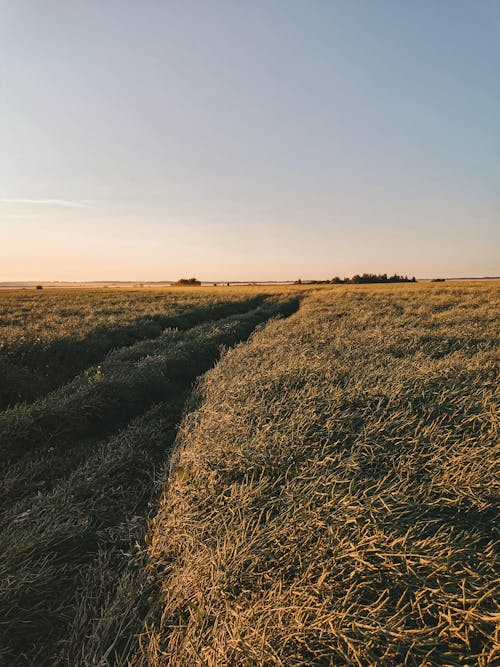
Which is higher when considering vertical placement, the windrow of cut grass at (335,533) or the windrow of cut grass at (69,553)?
the windrow of cut grass at (335,533)

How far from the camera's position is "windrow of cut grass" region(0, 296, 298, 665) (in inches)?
99.4

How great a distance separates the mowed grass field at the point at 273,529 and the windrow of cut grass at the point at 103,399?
60mm

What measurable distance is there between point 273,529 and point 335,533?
45cm

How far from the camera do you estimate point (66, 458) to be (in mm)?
5395

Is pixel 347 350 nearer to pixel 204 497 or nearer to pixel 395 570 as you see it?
pixel 204 497

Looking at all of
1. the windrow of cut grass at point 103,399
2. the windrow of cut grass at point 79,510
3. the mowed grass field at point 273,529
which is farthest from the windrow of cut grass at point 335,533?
the windrow of cut grass at point 103,399

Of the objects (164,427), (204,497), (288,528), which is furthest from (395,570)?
(164,427)

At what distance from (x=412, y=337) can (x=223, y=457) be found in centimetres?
687

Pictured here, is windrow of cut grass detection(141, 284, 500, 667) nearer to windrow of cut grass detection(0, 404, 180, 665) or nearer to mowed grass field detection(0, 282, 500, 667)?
mowed grass field detection(0, 282, 500, 667)

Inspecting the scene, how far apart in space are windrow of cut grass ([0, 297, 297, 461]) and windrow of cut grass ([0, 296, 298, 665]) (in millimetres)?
22

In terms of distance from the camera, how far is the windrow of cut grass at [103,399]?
18.8 ft

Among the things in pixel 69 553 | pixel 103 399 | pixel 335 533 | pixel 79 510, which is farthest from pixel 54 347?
pixel 335 533

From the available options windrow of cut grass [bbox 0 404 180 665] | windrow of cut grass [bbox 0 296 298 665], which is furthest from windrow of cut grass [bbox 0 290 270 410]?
windrow of cut grass [bbox 0 404 180 665]

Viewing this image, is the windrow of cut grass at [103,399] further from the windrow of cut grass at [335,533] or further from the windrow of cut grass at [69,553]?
the windrow of cut grass at [335,533]
